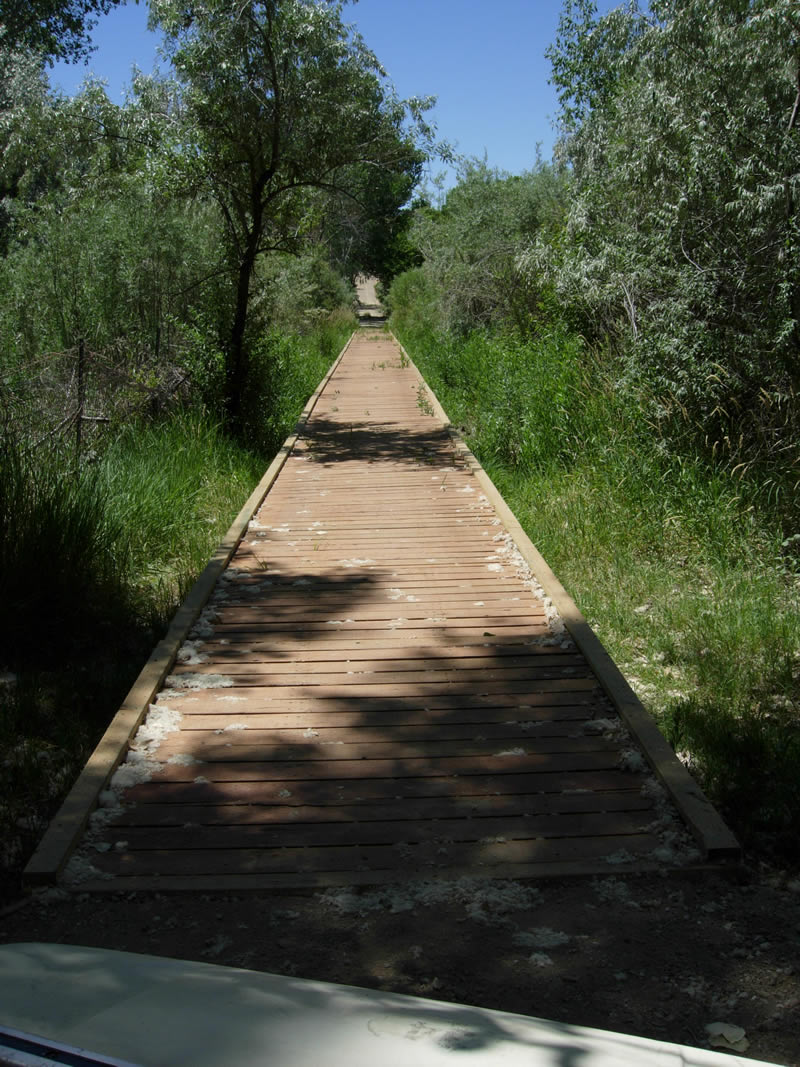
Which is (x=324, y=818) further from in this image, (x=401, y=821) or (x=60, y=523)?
(x=60, y=523)

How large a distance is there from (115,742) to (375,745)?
3.42ft

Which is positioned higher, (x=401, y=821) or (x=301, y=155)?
(x=301, y=155)

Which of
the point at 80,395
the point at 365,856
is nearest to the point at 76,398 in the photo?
the point at 80,395

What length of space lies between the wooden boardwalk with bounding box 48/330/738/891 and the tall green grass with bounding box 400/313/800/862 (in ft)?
1.28

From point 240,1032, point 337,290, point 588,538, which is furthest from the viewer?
point 337,290

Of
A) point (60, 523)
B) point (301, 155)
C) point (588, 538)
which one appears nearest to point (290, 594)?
point (60, 523)

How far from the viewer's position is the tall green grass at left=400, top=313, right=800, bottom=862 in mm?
4020

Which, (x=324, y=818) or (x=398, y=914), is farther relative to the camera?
(x=324, y=818)

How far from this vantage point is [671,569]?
6477mm

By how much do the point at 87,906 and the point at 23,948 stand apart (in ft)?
4.90

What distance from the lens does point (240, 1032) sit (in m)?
1.29

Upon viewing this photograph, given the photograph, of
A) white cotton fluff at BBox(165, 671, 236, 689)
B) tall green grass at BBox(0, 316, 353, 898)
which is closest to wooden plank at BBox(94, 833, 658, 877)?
tall green grass at BBox(0, 316, 353, 898)

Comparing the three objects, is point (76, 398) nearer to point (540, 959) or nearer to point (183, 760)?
point (183, 760)

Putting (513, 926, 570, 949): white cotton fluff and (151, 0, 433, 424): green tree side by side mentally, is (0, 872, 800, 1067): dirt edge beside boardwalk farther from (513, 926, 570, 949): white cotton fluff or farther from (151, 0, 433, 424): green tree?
(151, 0, 433, 424): green tree
